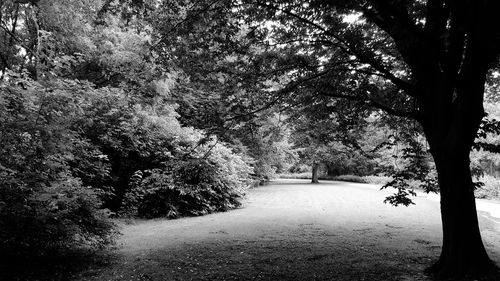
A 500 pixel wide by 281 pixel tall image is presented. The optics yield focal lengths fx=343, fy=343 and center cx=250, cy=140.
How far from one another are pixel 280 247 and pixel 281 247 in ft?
0.09

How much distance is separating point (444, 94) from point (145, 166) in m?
10.7

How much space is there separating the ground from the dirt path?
2 centimetres

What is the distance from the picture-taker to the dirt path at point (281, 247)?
20.4ft

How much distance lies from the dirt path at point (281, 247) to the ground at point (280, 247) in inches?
0.7

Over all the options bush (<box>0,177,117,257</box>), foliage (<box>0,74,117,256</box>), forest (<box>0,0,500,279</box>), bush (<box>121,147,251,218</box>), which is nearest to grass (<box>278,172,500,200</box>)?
forest (<box>0,0,500,279</box>)

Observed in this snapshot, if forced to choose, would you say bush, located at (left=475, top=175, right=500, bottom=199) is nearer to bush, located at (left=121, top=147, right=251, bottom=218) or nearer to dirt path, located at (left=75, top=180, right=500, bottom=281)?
dirt path, located at (left=75, top=180, right=500, bottom=281)

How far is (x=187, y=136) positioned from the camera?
14.0 m

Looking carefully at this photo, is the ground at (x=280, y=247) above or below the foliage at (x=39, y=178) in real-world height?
below

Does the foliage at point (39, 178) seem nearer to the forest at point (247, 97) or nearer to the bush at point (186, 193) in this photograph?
the forest at point (247, 97)

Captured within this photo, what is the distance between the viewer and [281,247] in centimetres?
830

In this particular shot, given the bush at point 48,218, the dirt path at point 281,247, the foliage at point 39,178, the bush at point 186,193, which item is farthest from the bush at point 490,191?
the foliage at point 39,178

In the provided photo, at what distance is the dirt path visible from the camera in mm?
6230

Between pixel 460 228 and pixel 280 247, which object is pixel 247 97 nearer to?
pixel 280 247

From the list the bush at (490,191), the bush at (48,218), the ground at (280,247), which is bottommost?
the ground at (280,247)
